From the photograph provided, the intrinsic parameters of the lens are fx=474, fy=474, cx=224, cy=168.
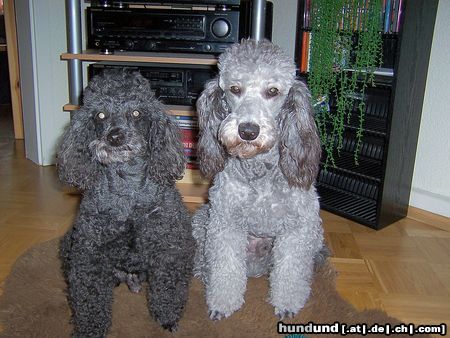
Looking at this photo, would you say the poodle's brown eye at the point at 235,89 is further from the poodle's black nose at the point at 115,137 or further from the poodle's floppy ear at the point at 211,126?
the poodle's black nose at the point at 115,137

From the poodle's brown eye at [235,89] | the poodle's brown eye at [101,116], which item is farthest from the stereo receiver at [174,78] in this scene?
the poodle's brown eye at [101,116]

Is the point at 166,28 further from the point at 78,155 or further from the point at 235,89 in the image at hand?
the point at 78,155

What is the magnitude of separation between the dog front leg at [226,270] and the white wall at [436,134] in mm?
1694

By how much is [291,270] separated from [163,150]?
76 centimetres

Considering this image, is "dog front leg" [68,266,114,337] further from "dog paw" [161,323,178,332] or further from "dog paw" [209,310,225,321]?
"dog paw" [209,310,225,321]

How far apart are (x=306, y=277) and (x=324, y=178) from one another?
1.50m

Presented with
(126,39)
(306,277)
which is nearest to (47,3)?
(126,39)

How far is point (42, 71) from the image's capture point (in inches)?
153

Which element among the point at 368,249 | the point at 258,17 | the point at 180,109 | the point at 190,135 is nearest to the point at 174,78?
the point at 180,109

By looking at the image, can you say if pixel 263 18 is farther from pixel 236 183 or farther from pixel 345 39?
pixel 236 183

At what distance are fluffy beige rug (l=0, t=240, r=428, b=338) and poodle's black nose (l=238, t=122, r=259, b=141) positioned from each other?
85 centimetres

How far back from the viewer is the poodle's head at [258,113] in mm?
1784

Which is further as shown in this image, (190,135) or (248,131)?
(190,135)

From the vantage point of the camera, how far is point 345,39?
293 cm
